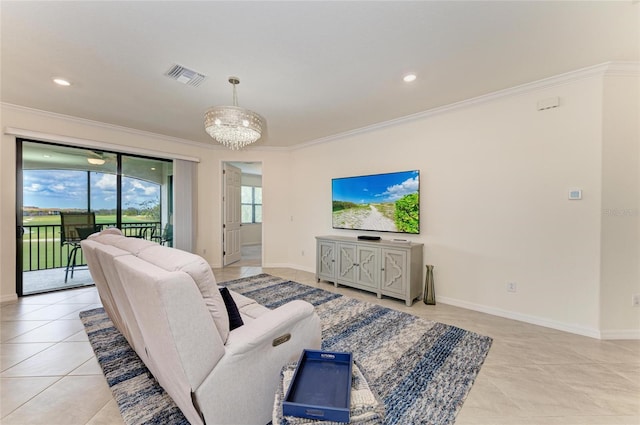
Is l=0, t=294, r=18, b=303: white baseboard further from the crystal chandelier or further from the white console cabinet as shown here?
the white console cabinet

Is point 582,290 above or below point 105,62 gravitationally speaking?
below

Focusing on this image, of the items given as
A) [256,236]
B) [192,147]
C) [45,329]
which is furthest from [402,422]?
[256,236]

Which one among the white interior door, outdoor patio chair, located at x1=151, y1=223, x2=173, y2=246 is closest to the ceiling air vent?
the white interior door

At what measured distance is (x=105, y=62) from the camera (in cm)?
236

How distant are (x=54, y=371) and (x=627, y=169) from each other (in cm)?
520

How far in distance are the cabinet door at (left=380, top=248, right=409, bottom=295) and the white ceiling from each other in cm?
197

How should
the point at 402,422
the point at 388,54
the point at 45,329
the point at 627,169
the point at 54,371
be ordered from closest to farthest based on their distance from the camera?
the point at 402,422, the point at 54,371, the point at 388,54, the point at 627,169, the point at 45,329

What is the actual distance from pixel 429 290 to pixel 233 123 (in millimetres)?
3115

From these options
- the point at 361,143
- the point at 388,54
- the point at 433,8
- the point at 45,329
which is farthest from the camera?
the point at 361,143

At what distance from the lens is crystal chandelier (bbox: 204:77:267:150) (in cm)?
253

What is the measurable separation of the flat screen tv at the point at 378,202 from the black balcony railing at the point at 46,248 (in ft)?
12.3

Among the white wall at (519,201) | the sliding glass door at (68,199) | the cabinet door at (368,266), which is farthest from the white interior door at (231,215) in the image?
the white wall at (519,201)

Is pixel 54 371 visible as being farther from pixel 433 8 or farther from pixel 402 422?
pixel 433 8

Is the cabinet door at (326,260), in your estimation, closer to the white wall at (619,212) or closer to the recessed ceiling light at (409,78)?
the recessed ceiling light at (409,78)
